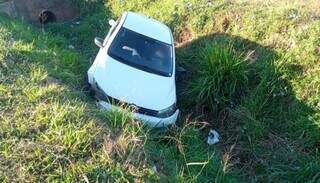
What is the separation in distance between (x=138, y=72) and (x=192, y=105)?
1.44 m

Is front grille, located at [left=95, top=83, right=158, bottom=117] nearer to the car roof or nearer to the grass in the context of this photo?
the grass

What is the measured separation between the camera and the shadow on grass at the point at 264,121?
7.28m

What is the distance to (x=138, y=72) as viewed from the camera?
24.8 ft

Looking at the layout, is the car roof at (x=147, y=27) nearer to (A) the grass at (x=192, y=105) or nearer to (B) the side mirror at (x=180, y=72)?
(B) the side mirror at (x=180, y=72)

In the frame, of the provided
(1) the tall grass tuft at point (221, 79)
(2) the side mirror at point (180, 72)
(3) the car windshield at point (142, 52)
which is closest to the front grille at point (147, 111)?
(3) the car windshield at point (142, 52)

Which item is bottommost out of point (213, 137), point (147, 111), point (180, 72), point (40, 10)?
point (40, 10)

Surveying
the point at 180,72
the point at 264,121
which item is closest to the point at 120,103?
the point at 180,72

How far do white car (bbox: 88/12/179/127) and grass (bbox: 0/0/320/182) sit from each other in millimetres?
310

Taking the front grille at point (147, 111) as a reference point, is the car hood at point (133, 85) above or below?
above

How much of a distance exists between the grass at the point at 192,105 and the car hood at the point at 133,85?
406mm

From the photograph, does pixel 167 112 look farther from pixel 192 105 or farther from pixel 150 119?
pixel 192 105

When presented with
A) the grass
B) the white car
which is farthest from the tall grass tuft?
the white car

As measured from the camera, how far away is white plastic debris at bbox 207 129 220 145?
7745 mm

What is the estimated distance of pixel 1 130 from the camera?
532 cm
